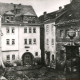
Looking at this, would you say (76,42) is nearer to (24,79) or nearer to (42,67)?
(42,67)

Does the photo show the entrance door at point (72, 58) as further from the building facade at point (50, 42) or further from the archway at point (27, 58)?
the archway at point (27, 58)

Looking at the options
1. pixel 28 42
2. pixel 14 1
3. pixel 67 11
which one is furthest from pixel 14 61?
pixel 67 11

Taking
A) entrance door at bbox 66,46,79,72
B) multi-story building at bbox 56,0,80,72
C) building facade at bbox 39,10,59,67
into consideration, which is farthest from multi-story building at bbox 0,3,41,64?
entrance door at bbox 66,46,79,72

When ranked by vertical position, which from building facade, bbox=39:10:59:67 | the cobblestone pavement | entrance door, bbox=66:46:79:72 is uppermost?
building facade, bbox=39:10:59:67

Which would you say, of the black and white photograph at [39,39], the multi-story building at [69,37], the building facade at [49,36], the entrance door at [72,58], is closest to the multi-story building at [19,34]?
the black and white photograph at [39,39]

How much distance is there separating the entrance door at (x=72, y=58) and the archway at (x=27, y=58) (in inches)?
27.4

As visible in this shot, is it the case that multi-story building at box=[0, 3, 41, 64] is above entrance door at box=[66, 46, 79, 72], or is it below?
above

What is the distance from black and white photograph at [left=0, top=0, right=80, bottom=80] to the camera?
150 inches

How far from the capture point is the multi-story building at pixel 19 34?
3.79 metres

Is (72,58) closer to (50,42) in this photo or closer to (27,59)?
(50,42)

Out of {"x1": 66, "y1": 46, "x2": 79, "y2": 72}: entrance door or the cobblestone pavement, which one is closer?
the cobblestone pavement

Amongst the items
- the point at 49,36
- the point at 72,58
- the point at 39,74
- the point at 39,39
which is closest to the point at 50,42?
the point at 49,36

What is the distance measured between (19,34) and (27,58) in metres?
0.46

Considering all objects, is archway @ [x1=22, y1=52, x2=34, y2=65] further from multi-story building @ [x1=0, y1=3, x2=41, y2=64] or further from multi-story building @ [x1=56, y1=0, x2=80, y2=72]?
multi-story building @ [x1=56, y1=0, x2=80, y2=72]
